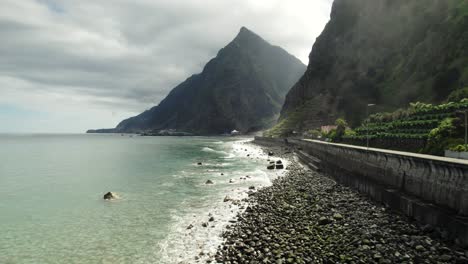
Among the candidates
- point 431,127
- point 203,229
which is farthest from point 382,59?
point 203,229

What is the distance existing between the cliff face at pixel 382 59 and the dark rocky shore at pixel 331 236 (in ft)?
245

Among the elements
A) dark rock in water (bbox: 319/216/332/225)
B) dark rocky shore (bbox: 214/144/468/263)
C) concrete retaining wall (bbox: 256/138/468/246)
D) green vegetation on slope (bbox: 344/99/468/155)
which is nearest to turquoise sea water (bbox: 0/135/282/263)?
dark rocky shore (bbox: 214/144/468/263)

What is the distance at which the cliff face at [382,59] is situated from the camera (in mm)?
86188

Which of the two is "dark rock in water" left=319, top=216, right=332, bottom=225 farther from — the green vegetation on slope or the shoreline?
the green vegetation on slope

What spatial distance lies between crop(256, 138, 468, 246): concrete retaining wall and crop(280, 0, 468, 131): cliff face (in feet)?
214

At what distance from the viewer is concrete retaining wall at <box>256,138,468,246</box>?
15.9 m

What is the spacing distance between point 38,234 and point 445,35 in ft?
371

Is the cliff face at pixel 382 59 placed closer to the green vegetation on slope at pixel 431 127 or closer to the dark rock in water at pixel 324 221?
the green vegetation on slope at pixel 431 127

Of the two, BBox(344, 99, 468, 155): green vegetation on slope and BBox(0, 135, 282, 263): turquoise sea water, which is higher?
BBox(344, 99, 468, 155): green vegetation on slope

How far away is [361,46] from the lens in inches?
5290

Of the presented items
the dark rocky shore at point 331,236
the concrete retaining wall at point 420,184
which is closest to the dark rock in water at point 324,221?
the dark rocky shore at point 331,236

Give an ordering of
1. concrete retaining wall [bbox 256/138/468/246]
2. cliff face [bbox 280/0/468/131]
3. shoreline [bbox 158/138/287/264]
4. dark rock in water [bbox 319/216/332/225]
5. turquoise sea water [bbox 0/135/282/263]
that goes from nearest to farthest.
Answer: concrete retaining wall [bbox 256/138/468/246] < shoreline [bbox 158/138/287/264] < turquoise sea water [bbox 0/135/282/263] < dark rock in water [bbox 319/216/332/225] < cliff face [bbox 280/0/468/131]

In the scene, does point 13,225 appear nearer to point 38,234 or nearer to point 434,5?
point 38,234

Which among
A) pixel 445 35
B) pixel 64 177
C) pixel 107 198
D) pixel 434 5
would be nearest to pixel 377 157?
pixel 107 198
